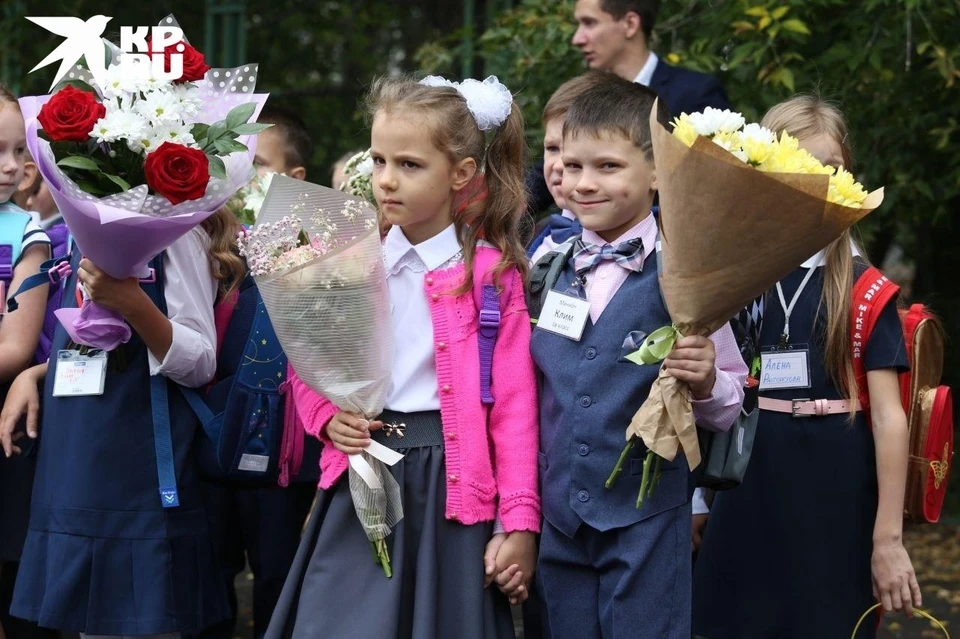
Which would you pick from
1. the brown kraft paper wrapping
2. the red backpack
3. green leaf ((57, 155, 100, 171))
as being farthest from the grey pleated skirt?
the red backpack

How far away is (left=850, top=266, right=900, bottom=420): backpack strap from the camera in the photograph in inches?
140

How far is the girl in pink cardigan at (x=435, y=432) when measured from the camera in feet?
10.7

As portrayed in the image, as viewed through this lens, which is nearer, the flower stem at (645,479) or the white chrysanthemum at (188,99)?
the flower stem at (645,479)

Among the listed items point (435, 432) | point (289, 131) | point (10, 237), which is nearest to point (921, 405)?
point (435, 432)

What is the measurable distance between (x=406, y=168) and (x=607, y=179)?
0.51 metres

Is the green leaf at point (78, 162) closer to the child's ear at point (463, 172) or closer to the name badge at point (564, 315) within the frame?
the child's ear at point (463, 172)

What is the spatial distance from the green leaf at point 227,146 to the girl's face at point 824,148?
1528 millimetres

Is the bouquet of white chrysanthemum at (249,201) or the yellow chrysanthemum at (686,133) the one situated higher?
the yellow chrysanthemum at (686,133)

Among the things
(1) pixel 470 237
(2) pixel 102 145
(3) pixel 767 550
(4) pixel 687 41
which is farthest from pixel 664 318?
(4) pixel 687 41

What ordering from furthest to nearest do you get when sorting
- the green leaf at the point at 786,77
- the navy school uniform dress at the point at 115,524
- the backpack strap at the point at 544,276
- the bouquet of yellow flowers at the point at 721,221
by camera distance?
the green leaf at the point at 786,77
the navy school uniform dress at the point at 115,524
the backpack strap at the point at 544,276
the bouquet of yellow flowers at the point at 721,221

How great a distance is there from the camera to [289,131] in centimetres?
555

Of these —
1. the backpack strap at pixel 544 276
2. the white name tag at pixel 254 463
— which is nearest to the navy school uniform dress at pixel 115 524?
the white name tag at pixel 254 463

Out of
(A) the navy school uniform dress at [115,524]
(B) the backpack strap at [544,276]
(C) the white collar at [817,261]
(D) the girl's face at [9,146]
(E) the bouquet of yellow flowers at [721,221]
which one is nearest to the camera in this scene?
(E) the bouquet of yellow flowers at [721,221]

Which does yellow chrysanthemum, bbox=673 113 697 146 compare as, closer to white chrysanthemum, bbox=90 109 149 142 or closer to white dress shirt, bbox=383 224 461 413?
white dress shirt, bbox=383 224 461 413
